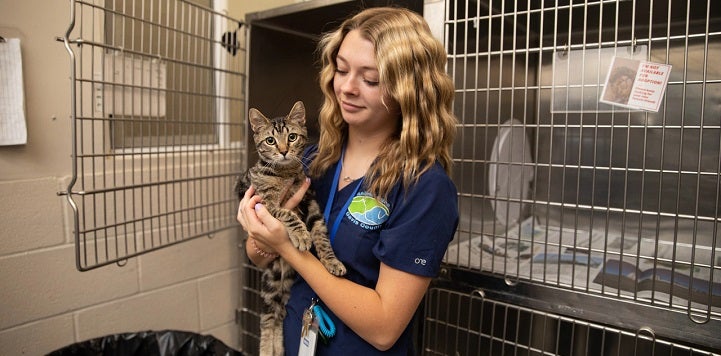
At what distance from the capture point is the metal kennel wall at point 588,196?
1026 millimetres

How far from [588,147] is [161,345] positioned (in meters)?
1.58

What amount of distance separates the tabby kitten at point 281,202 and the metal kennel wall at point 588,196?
1.59ft

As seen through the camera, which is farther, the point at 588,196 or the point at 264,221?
the point at 588,196

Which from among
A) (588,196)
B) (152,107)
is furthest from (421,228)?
(588,196)

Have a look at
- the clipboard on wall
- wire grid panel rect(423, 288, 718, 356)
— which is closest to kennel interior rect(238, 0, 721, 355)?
wire grid panel rect(423, 288, 718, 356)

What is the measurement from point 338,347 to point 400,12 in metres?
0.68

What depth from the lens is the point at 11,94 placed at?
3.76 ft

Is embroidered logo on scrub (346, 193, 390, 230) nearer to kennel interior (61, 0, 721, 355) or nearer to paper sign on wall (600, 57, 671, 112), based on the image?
kennel interior (61, 0, 721, 355)

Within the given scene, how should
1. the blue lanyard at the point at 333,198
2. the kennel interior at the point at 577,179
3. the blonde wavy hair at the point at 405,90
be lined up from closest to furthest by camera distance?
the blonde wavy hair at the point at 405,90 < the blue lanyard at the point at 333,198 < the kennel interior at the point at 577,179

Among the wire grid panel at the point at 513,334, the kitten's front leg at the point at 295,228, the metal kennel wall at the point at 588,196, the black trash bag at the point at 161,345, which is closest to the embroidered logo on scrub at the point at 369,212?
the kitten's front leg at the point at 295,228

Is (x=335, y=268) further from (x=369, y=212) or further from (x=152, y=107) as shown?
(x=152, y=107)

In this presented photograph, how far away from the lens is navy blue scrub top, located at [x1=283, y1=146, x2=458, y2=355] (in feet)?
2.73

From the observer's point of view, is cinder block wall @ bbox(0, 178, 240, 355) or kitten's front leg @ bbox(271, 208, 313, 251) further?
cinder block wall @ bbox(0, 178, 240, 355)

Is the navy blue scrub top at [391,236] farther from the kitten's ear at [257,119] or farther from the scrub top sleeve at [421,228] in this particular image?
the kitten's ear at [257,119]
